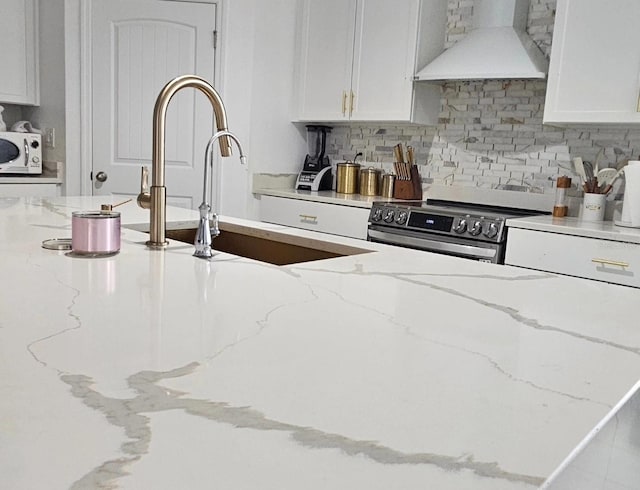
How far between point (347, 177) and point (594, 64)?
1703 mm

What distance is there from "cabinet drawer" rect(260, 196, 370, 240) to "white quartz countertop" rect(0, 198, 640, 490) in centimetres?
219

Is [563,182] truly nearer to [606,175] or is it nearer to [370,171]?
[606,175]

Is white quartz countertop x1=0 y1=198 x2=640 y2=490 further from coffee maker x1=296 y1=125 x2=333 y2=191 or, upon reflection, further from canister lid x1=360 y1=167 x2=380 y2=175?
coffee maker x1=296 y1=125 x2=333 y2=191

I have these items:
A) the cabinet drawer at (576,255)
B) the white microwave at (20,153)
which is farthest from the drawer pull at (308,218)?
the white microwave at (20,153)

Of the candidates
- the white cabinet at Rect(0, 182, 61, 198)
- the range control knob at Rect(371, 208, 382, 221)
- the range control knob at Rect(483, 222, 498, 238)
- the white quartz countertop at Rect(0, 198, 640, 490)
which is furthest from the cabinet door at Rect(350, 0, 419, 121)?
the white quartz countertop at Rect(0, 198, 640, 490)

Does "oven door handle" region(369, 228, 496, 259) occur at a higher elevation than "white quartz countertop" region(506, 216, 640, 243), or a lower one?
lower

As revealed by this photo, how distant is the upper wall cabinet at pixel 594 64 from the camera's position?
2.81 meters

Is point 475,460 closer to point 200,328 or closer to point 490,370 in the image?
point 490,370

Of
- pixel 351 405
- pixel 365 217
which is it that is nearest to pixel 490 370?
pixel 351 405

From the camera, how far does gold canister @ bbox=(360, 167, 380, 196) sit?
4.07 meters

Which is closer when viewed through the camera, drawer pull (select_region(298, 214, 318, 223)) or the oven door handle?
the oven door handle

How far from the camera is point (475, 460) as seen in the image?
57 centimetres

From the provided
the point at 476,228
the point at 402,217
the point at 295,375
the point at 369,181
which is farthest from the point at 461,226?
the point at 295,375

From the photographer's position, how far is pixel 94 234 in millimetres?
1408
